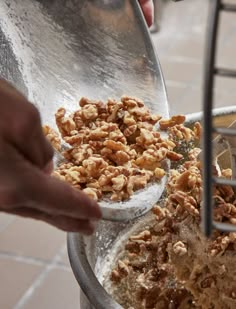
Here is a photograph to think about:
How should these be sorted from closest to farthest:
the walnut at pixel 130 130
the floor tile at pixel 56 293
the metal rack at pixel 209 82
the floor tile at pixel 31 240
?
the metal rack at pixel 209 82 < the walnut at pixel 130 130 < the floor tile at pixel 56 293 < the floor tile at pixel 31 240

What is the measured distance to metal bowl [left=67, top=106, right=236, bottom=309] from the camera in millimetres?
561

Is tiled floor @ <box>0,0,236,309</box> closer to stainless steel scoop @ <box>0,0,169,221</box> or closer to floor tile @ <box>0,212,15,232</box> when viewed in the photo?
floor tile @ <box>0,212,15,232</box>

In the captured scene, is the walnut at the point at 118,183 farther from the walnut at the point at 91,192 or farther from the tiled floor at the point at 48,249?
the tiled floor at the point at 48,249

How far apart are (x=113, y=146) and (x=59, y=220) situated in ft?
0.83

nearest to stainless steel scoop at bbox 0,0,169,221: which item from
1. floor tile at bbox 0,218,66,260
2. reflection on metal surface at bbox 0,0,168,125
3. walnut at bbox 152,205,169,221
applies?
reflection on metal surface at bbox 0,0,168,125

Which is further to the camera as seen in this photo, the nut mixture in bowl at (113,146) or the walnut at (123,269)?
the walnut at (123,269)

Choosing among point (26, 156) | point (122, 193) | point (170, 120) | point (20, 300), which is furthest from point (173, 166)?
point (20, 300)

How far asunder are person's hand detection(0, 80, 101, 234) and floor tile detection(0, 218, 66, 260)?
3.39 feet

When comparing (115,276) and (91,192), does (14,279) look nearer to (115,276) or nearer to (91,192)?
(115,276)

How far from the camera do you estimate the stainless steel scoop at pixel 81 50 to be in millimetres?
720

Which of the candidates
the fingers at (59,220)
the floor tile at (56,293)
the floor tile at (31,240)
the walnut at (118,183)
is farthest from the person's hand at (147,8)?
the floor tile at (31,240)

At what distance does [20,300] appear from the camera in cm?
125

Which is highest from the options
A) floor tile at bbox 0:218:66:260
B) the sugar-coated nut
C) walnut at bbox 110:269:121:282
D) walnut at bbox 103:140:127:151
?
walnut at bbox 103:140:127:151

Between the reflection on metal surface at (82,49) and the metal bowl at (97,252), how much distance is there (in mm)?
97
